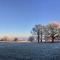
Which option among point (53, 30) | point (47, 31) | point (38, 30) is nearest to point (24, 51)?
point (38, 30)

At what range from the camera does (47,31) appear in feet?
14.3

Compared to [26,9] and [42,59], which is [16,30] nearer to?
[26,9]

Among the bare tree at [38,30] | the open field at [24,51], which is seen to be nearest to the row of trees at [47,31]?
the bare tree at [38,30]

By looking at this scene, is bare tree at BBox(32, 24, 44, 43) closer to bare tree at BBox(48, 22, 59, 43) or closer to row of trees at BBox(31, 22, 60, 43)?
row of trees at BBox(31, 22, 60, 43)

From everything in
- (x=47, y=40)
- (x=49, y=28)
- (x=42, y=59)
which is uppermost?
(x=49, y=28)

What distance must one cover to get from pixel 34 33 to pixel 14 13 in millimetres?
840

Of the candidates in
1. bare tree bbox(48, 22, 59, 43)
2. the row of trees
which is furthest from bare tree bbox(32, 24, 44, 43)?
bare tree bbox(48, 22, 59, 43)

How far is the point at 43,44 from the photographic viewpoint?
4.55 metres

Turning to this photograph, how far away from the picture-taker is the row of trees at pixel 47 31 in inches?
156

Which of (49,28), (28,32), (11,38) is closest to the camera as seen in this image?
(11,38)

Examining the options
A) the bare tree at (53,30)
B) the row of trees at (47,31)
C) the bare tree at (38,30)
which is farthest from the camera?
the bare tree at (53,30)

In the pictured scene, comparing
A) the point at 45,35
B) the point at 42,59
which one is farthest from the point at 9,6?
the point at 45,35

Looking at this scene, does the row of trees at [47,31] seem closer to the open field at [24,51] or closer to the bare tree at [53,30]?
the bare tree at [53,30]

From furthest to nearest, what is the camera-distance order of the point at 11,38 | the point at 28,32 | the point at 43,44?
1. the point at 43,44
2. the point at 28,32
3. the point at 11,38
